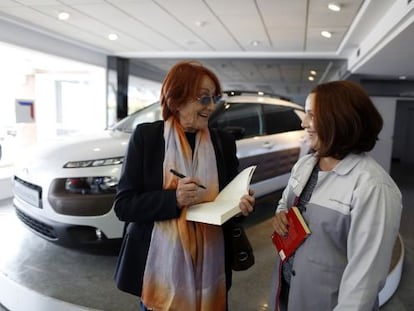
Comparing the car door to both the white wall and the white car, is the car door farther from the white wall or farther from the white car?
the white wall

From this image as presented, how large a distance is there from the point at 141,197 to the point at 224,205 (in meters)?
0.30

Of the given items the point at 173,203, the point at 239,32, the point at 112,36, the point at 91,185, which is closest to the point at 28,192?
the point at 91,185

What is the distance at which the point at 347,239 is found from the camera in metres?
1.11

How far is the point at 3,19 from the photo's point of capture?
522 centimetres

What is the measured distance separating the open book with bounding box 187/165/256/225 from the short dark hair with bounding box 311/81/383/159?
1.10 ft

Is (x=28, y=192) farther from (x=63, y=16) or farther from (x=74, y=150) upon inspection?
(x=63, y=16)

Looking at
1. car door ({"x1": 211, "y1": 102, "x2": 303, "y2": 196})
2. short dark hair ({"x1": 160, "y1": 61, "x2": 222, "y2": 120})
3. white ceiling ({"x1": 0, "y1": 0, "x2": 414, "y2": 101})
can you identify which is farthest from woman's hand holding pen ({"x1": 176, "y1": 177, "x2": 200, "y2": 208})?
white ceiling ({"x1": 0, "y1": 0, "x2": 414, "y2": 101})

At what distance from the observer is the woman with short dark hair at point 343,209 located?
40.8 inches

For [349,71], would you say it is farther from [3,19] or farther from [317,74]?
[3,19]

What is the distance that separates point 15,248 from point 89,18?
11.3 feet

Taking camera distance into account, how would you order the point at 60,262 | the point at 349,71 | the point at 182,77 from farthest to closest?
the point at 349,71
the point at 60,262
the point at 182,77

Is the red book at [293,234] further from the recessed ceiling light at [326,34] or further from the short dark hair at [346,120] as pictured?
the recessed ceiling light at [326,34]

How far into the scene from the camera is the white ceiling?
4.19 m

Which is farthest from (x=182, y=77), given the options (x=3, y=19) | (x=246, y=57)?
(x=246, y=57)
